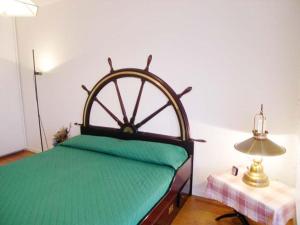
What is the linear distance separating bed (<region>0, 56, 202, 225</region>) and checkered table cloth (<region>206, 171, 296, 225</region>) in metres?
0.40

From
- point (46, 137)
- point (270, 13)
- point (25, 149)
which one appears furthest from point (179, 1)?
point (25, 149)

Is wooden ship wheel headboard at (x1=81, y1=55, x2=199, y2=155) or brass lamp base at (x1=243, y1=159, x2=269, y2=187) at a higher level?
wooden ship wheel headboard at (x1=81, y1=55, x2=199, y2=155)

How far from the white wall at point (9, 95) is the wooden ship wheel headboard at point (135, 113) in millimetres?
1553

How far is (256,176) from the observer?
1916mm

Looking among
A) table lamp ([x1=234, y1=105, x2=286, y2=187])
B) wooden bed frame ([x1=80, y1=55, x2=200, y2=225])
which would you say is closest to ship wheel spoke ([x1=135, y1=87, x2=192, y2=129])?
wooden bed frame ([x1=80, y1=55, x2=200, y2=225])

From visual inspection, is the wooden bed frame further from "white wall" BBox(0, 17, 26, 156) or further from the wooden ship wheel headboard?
"white wall" BBox(0, 17, 26, 156)

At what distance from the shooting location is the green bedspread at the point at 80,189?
140 centimetres

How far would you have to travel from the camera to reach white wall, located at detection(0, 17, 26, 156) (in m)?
3.70

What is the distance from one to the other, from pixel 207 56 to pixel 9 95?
331cm

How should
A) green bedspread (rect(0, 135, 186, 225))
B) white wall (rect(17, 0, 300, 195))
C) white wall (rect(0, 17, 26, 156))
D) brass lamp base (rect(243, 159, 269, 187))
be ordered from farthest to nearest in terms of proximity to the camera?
white wall (rect(0, 17, 26, 156)) → white wall (rect(17, 0, 300, 195)) → brass lamp base (rect(243, 159, 269, 187)) → green bedspread (rect(0, 135, 186, 225))

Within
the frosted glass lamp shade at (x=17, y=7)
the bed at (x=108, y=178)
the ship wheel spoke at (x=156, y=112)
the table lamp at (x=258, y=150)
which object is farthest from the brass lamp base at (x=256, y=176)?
the frosted glass lamp shade at (x=17, y=7)

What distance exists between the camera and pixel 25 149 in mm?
4129

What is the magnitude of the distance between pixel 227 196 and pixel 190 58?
4.56 feet

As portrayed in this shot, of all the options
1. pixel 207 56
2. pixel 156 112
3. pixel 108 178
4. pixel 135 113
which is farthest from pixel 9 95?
pixel 207 56
